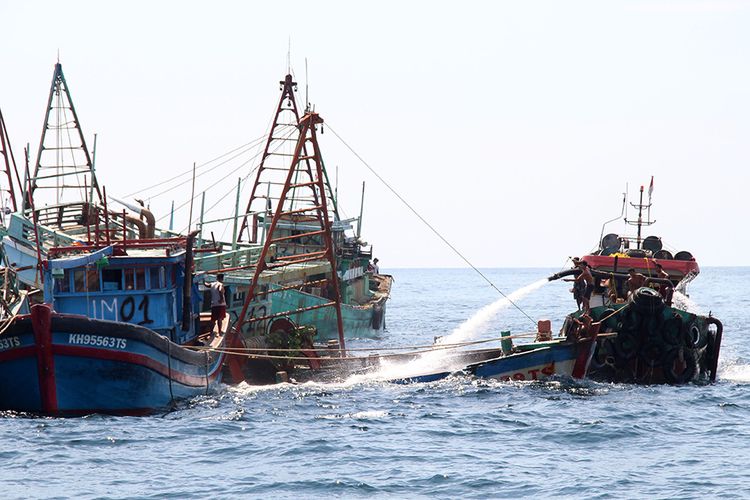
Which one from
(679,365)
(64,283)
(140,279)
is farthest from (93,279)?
(679,365)

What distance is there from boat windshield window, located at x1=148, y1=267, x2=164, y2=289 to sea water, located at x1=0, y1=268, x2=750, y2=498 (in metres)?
3.47

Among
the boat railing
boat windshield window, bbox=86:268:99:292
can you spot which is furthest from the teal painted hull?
boat windshield window, bbox=86:268:99:292

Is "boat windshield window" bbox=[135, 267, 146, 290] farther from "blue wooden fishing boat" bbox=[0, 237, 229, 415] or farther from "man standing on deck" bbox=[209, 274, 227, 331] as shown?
"man standing on deck" bbox=[209, 274, 227, 331]

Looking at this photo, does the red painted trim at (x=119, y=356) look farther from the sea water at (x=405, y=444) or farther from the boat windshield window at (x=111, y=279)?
the boat windshield window at (x=111, y=279)

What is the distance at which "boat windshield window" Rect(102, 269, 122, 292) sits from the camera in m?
29.1

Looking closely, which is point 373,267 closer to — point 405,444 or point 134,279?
point 134,279

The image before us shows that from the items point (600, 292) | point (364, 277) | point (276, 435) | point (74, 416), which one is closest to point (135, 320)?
point (74, 416)

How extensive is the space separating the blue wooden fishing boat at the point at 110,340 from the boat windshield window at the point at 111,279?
3cm

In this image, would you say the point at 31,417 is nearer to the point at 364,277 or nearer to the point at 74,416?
the point at 74,416

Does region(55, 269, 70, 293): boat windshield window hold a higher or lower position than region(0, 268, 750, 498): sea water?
higher

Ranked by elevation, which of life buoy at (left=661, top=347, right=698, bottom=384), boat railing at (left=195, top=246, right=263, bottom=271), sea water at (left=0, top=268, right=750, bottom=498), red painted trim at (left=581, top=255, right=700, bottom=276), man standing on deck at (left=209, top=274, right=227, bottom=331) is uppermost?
boat railing at (left=195, top=246, right=263, bottom=271)

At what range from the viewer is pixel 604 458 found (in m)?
23.5

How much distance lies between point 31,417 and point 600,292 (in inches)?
844

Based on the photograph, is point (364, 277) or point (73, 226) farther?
point (364, 277)
